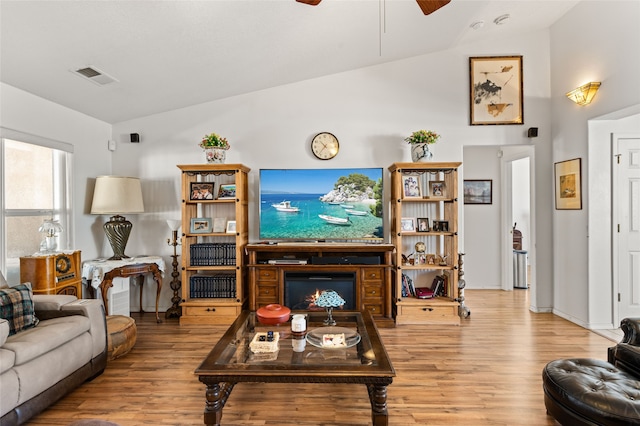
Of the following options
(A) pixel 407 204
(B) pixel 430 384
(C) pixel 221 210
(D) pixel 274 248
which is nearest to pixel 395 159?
(A) pixel 407 204

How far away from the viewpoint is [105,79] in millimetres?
3363

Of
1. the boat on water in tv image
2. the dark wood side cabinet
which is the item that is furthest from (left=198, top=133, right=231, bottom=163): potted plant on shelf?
the dark wood side cabinet

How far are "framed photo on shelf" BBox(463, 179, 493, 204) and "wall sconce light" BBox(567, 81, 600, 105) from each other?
2.15 metres

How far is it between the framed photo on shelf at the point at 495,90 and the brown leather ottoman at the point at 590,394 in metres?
3.17

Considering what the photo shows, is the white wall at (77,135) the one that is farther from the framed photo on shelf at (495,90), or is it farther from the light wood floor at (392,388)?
the framed photo on shelf at (495,90)

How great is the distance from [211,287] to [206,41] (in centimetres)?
265

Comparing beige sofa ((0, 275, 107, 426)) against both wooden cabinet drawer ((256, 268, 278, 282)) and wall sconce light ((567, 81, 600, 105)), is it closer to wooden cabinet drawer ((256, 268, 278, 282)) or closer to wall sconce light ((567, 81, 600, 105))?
wooden cabinet drawer ((256, 268, 278, 282))

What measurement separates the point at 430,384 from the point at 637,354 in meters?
1.24

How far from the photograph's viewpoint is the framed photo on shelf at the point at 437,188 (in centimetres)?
415

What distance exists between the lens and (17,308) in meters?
2.37

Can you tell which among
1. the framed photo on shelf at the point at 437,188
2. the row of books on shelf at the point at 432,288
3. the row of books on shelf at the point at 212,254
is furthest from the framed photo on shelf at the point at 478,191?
the row of books on shelf at the point at 212,254

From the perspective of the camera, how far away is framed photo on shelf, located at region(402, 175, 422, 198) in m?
4.13

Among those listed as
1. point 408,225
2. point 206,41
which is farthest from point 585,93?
point 206,41

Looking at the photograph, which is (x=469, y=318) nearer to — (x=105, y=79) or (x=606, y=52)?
(x=606, y=52)
